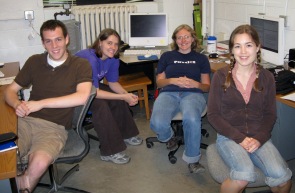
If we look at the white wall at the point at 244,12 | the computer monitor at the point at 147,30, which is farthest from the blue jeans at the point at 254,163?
the computer monitor at the point at 147,30

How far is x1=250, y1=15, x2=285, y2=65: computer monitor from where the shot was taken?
9.06 ft

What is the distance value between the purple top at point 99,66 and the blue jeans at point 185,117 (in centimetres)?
51

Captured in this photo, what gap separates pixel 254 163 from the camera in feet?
6.57

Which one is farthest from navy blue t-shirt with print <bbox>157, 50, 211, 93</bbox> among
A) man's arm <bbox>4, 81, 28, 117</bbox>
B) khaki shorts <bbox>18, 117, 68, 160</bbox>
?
man's arm <bbox>4, 81, 28, 117</bbox>

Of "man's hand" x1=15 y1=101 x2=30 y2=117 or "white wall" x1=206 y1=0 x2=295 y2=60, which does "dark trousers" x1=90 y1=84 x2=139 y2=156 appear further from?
"white wall" x1=206 y1=0 x2=295 y2=60

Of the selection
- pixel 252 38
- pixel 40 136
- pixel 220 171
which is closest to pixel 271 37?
pixel 252 38

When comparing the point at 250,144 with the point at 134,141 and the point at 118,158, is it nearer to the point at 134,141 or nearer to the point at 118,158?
the point at 118,158

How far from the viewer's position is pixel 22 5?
384cm

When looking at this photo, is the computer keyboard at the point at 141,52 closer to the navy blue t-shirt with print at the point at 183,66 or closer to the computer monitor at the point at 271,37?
the navy blue t-shirt with print at the point at 183,66

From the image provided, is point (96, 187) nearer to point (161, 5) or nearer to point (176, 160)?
point (176, 160)

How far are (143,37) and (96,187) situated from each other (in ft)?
6.55

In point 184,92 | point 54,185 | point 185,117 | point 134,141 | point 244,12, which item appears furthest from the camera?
point 244,12

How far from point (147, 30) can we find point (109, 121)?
159 cm

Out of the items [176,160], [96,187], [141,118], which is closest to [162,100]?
→ [176,160]
